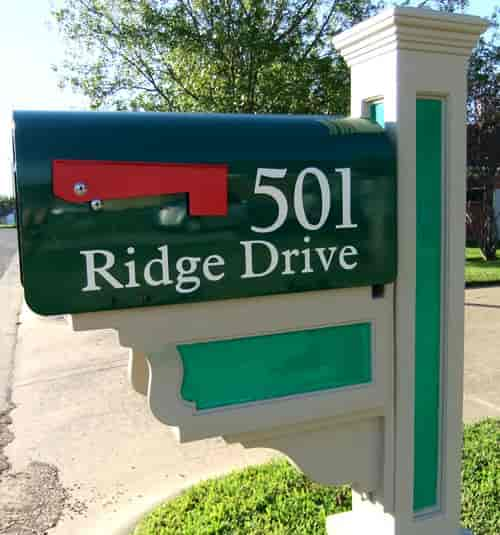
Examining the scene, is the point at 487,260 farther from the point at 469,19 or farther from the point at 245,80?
the point at 469,19

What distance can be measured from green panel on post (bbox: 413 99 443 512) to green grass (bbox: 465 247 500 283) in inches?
416

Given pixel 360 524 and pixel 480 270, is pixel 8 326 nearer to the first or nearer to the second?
pixel 360 524

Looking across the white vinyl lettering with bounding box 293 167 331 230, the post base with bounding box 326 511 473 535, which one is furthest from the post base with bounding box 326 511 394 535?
the white vinyl lettering with bounding box 293 167 331 230

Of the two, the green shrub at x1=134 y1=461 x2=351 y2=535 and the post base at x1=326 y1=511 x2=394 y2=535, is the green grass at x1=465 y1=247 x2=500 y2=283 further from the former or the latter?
the post base at x1=326 y1=511 x2=394 y2=535

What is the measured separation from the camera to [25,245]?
160 cm

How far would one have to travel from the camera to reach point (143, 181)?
1.70 meters

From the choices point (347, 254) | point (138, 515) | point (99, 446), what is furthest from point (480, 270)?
point (347, 254)

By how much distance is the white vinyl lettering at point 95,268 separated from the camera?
65.8 inches

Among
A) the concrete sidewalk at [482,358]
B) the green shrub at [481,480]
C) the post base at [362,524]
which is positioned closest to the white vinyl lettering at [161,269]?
the post base at [362,524]

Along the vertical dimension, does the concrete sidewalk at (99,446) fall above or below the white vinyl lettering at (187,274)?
below

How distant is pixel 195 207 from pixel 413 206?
32.2 inches

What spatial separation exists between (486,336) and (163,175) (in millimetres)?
6951

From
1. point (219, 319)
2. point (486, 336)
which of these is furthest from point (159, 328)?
point (486, 336)

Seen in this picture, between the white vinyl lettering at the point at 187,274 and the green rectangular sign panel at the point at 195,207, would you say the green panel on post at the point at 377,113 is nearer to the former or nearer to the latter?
the green rectangular sign panel at the point at 195,207
